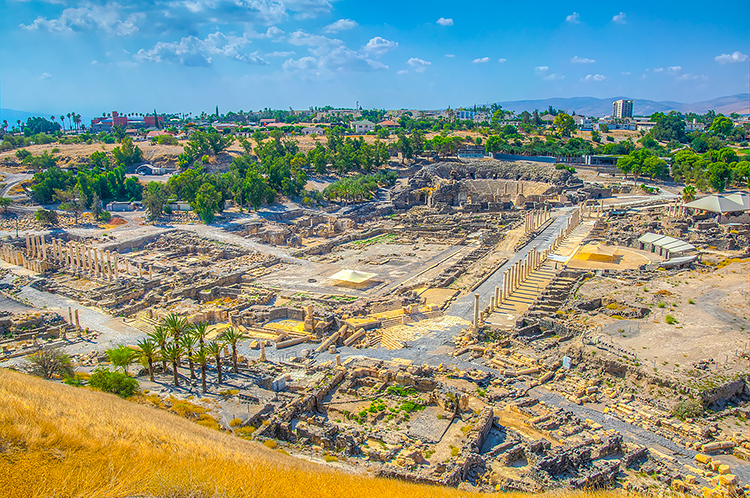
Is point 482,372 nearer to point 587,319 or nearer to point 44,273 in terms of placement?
point 587,319

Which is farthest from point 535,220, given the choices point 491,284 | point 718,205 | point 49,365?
point 49,365

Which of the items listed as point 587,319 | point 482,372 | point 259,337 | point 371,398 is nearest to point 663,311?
point 587,319

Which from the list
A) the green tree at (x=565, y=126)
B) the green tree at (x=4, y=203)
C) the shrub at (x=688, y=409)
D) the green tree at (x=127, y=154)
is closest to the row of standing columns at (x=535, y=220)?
the shrub at (x=688, y=409)

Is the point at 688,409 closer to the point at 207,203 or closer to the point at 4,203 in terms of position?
the point at 207,203

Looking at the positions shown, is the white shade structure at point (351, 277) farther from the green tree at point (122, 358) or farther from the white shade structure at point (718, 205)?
the white shade structure at point (718, 205)

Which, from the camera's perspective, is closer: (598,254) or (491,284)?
(491,284)
